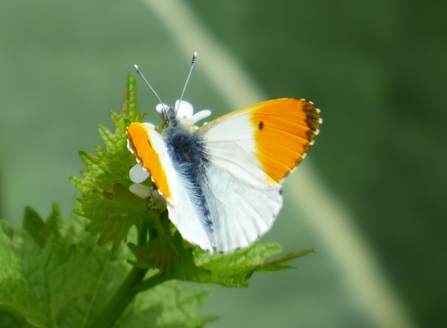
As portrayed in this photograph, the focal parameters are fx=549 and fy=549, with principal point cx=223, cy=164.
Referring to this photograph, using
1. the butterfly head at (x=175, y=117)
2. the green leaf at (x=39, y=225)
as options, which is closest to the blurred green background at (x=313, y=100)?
the green leaf at (x=39, y=225)

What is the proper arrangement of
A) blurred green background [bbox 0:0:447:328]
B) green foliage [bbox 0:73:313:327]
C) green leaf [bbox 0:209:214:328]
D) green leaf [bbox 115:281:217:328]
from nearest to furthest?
green foliage [bbox 0:73:313:327] → green leaf [bbox 0:209:214:328] → green leaf [bbox 115:281:217:328] → blurred green background [bbox 0:0:447:328]

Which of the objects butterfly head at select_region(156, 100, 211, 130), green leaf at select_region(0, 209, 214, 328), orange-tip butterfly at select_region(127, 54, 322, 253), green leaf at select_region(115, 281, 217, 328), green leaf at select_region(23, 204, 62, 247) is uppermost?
butterfly head at select_region(156, 100, 211, 130)

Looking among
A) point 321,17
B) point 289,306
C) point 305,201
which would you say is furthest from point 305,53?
point 289,306

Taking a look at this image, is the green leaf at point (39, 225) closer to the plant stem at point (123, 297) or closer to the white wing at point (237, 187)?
the plant stem at point (123, 297)

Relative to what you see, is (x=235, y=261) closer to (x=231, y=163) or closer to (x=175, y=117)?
(x=231, y=163)

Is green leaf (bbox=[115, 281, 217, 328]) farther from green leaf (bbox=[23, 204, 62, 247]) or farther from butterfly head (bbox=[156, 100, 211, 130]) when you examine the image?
butterfly head (bbox=[156, 100, 211, 130])

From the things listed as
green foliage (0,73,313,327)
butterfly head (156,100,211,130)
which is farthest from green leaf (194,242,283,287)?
butterfly head (156,100,211,130)
